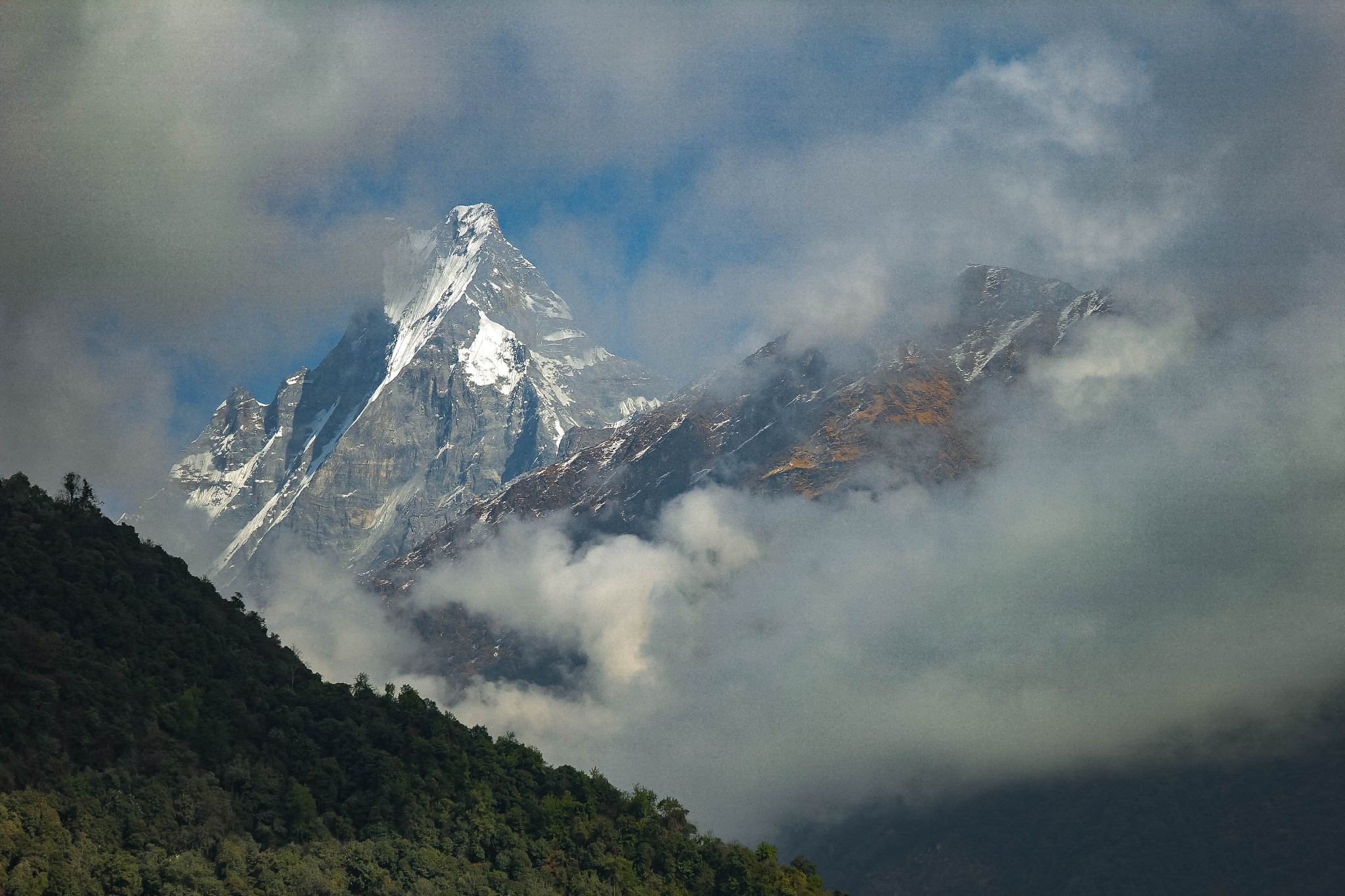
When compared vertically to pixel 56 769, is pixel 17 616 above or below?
above

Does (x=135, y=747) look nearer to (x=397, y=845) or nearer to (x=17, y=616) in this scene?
(x=17, y=616)

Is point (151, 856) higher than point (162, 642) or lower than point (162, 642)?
lower

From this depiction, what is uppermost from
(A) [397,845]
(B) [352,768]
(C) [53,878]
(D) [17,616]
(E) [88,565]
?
(E) [88,565]

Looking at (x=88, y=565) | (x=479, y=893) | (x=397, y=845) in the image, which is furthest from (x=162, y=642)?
(x=479, y=893)

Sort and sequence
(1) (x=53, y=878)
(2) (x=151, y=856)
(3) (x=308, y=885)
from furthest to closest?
(3) (x=308, y=885), (2) (x=151, y=856), (1) (x=53, y=878)

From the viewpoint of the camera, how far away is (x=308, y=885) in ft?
538

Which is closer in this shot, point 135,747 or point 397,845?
point 135,747

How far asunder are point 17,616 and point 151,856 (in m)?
45.4

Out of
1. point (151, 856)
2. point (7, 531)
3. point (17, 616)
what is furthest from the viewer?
point (7, 531)

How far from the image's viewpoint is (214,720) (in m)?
186

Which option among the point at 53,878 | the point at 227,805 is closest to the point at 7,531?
the point at 227,805

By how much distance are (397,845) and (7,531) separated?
74340 millimetres

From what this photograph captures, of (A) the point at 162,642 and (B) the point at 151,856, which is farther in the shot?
(A) the point at 162,642

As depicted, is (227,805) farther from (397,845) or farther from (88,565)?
(88,565)
